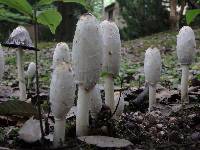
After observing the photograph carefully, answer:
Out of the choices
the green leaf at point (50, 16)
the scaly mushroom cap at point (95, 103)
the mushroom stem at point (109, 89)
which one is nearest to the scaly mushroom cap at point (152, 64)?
the mushroom stem at point (109, 89)

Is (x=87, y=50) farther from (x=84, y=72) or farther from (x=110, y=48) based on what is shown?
(x=110, y=48)

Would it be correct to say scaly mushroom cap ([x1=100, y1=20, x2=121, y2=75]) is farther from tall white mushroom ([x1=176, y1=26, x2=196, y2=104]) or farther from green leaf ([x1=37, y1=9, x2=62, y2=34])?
tall white mushroom ([x1=176, y1=26, x2=196, y2=104])

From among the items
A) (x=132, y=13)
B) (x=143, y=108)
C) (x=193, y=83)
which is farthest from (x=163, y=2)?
(x=143, y=108)

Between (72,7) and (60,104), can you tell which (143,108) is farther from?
(72,7)

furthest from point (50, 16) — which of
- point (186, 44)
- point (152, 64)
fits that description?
point (186, 44)

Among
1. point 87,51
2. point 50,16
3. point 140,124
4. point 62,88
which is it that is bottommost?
point 140,124

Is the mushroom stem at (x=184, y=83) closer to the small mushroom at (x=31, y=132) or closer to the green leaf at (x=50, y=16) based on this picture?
the green leaf at (x=50, y=16)
